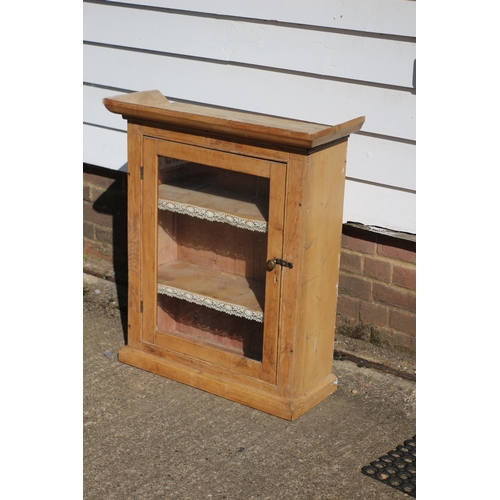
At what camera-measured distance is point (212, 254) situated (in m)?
4.23

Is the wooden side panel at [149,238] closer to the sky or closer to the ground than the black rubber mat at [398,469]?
closer to the sky

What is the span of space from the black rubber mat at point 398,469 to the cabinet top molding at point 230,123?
1.42m

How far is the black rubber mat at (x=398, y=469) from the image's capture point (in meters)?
3.36

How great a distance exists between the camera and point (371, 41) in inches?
157

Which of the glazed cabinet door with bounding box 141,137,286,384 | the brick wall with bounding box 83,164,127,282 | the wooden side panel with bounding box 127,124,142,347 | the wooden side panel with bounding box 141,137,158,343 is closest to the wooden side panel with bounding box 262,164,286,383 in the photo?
the glazed cabinet door with bounding box 141,137,286,384

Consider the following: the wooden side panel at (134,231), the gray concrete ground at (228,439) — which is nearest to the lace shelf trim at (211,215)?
the wooden side panel at (134,231)

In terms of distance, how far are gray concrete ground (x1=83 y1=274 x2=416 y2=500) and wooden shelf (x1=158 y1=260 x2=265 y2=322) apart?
461 mm

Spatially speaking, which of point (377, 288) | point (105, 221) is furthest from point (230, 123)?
point (105, 221)

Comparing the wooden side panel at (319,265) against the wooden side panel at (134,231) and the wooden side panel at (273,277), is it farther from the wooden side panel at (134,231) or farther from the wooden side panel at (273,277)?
the wooden side panel at (134,231)

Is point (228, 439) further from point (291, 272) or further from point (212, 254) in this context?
point (212, 254)

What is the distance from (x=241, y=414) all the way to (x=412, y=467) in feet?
2.82

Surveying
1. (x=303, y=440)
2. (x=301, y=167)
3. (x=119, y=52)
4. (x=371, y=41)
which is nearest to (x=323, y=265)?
(x=301, y=167)

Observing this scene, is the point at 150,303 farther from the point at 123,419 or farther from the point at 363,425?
the point at 363,425

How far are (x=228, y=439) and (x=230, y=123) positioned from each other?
56.7 inches
